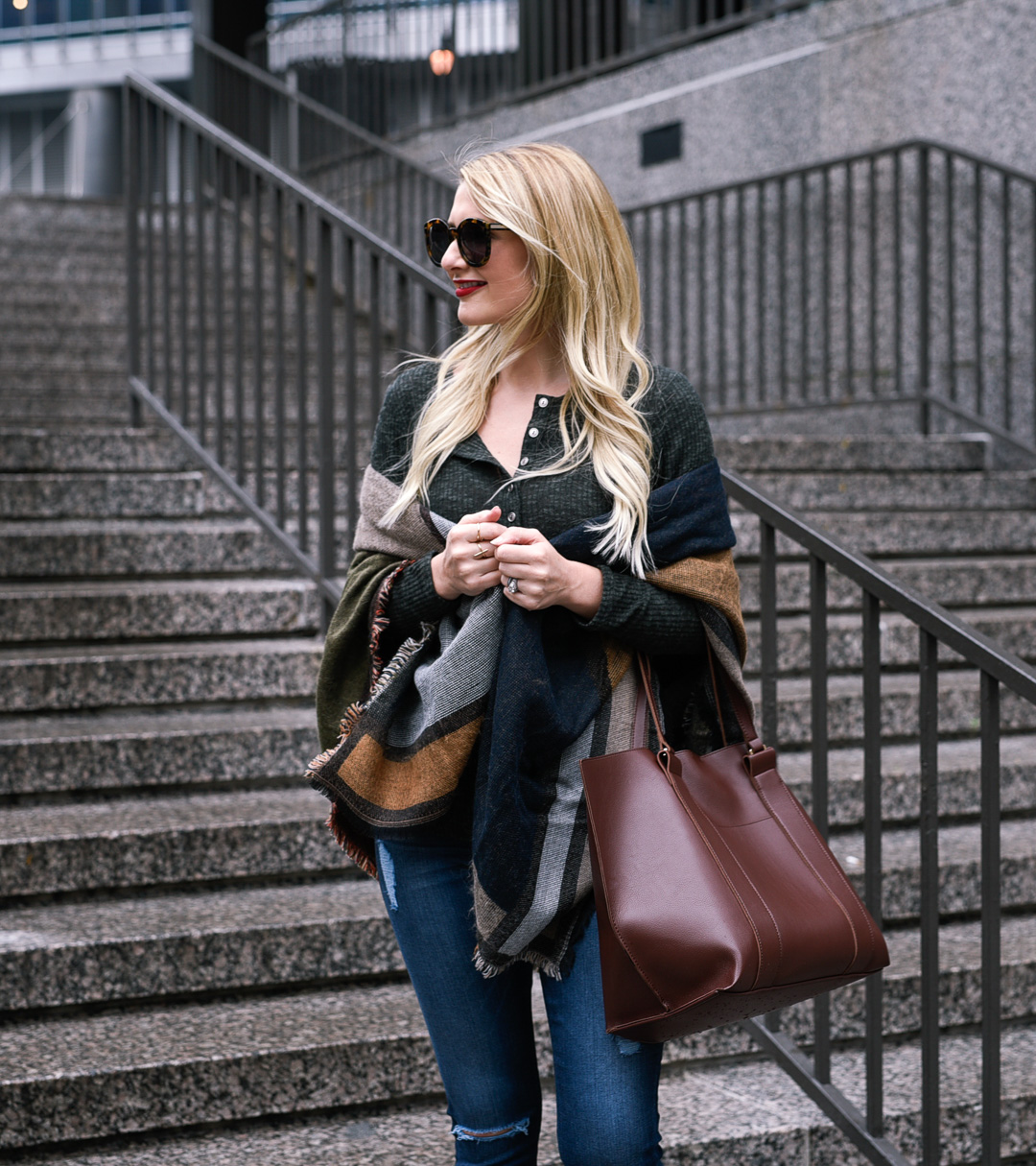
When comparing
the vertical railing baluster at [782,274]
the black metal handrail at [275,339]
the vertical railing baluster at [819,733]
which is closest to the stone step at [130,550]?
the black metal handrail at [275,339]

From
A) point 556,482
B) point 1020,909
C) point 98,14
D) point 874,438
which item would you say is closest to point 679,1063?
point 1020,909

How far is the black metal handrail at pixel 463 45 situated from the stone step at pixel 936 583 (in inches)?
144

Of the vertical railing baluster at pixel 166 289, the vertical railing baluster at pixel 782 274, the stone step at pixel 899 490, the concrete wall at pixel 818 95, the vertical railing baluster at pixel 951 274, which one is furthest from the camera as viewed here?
the vertical railing baluster at pixel 782 274

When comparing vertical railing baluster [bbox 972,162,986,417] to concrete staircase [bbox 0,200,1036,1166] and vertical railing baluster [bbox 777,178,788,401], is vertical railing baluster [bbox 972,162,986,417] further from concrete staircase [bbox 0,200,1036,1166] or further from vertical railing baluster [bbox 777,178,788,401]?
concrete staircase [bbox 0,200,1036,1166]

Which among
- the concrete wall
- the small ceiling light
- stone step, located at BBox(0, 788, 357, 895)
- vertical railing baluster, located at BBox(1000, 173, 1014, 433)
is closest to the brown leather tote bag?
stone step, located at BBox(0, 788, 357, 895)

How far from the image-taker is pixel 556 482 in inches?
64.7

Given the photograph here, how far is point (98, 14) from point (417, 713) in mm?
19684

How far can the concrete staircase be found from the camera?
2416 millimetres

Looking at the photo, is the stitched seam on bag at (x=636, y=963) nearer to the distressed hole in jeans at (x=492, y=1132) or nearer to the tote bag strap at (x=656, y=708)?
the tote bag strap at (x=656, y=708)

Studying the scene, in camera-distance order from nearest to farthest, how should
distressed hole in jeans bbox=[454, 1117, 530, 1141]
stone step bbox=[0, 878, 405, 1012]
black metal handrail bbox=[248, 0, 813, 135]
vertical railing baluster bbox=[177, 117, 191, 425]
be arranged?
distressed hole in jeans bbox=[454, 1117, 530, 1141]
stone step bbox=[0, 878, 405, 1012]
vertical railing baluster bbox=[177, 117, 191, 425]
black metal handrail bbox=[248, 0, 813, 135]

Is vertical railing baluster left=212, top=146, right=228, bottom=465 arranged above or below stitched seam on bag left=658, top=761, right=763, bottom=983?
above

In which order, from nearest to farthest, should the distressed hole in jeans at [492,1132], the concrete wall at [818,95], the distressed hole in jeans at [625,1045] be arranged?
the distressed hole in jeans at [625,1045] → the distressed hole in jeans at [492,1132] → the concrete wall at [818,95]

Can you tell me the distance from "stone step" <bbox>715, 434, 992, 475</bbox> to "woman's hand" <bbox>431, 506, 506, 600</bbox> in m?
3.34

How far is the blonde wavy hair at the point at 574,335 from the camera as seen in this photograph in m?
1.63
